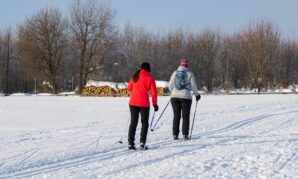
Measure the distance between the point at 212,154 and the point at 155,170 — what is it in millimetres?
1677

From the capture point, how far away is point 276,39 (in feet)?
216

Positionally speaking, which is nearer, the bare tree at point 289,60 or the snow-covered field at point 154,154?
the snow-covered field at point 154,154

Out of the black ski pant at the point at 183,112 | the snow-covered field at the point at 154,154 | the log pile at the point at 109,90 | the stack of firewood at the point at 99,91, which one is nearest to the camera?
the snow-covered field at the point at 154,154

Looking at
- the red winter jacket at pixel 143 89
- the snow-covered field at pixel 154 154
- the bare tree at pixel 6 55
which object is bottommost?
the snow-covered field at pixel 154 154

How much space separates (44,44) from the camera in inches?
2101

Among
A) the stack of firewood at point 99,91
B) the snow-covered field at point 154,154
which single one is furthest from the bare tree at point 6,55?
the snow-covered field at point 154,154

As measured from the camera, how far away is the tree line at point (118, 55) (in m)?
53.1

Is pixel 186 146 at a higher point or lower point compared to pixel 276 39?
lower

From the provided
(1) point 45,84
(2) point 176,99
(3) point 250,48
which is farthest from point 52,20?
(2) point 176,99

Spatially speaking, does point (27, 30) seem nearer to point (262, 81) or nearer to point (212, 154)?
point (262, 81)

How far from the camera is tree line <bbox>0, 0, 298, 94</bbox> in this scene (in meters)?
53.1

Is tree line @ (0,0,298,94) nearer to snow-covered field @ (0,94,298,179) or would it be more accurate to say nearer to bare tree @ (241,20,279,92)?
bare tree @ (241,20,279,92)

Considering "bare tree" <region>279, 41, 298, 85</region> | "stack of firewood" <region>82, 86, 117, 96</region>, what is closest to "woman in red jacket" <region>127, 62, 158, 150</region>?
"stack of firewood" <region>82, 86, 117, 96</region>

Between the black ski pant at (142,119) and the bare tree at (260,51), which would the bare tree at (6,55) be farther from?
the black ski pant at (142,119)
